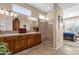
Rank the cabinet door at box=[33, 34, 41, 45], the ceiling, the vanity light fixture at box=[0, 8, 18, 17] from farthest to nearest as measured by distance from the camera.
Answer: the cabinet door at box=[33, 34, 41, 45] < the ceiling < the vanity light fixture at box=[0, 8, 18, 17]

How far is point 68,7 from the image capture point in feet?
8.29

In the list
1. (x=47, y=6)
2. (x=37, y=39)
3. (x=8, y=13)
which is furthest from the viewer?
(x=37, y=39)

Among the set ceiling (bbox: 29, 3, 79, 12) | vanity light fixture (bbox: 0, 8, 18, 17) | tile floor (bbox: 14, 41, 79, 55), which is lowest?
tile floor (bbox: 14, 41, 79, 55)

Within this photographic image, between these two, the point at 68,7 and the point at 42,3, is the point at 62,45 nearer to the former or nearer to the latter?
the point at 68,7

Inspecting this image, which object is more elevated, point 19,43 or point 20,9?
point 20,9

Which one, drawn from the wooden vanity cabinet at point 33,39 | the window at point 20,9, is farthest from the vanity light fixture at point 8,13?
the wooden vanity cabinet at point 33,39

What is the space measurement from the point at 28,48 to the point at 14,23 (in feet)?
2.26

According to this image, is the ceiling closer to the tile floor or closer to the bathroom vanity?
the bathroom vanity

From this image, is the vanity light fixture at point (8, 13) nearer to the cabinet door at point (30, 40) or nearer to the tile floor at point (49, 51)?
the cabinet door at point (30, 40)

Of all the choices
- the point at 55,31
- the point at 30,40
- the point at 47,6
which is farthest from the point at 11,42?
the point at 47,6

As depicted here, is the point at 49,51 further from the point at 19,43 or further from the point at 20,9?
the point at 20,9

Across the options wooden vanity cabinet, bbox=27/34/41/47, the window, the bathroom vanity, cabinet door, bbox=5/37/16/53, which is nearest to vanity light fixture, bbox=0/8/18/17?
the window

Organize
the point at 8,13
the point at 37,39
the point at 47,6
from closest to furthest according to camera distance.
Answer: the point at 8,13 → the point at 47,6 → the point at 37,39
